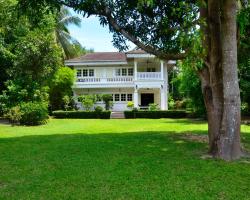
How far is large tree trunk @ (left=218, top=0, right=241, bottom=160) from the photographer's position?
10.6 m

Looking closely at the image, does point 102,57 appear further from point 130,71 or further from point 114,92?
point 114,92

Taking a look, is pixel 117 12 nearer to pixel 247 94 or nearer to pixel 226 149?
pixel 226 149

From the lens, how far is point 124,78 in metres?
42.6

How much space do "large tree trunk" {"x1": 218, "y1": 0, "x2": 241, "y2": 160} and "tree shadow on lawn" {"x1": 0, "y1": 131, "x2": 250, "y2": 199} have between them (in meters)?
0.71

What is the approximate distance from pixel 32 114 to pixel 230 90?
1727 cm

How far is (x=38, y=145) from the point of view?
13750 mm

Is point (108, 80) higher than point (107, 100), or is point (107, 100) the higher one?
point (108, 80)

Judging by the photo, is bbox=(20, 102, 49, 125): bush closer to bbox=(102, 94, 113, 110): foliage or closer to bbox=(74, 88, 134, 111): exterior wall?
bbox=(102, 94, 113, 110): foliage

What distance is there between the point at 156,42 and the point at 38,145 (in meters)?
5.73

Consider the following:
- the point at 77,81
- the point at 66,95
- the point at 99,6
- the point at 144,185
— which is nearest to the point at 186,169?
the point at 144,185

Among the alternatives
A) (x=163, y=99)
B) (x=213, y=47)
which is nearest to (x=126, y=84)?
(x=163, y=99)

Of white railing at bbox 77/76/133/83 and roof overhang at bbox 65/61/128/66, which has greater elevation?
roof overhang at bbox 65/61/128/66

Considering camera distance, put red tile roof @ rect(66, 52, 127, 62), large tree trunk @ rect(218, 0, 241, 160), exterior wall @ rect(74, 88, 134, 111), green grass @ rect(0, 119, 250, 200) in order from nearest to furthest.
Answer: green grass @ rect(0, 119, 250, 200) < large tree trunk @ rect(218, 0, 241, 160) < exterior wall @ rect(74, 88, 134, 111) < red tile roof @ rect(66, 52, 127, 62)

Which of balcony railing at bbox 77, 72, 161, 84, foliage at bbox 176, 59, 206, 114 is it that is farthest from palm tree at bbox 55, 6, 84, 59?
foliage at bbox 176, 59, 206, 114
